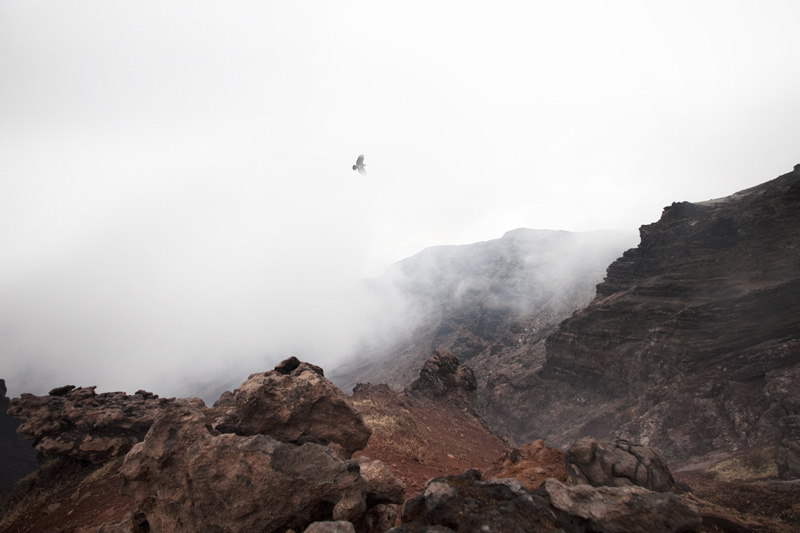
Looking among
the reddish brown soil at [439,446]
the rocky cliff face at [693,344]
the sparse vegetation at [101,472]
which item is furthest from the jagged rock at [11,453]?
the rocky cliff face at [693,344]

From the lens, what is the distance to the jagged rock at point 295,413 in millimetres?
7981

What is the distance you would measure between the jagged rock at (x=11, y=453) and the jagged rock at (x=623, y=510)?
79.1 metres

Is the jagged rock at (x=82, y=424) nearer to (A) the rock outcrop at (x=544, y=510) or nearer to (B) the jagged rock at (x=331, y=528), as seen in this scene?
(B) the jagged rock at (x=331, y=528)

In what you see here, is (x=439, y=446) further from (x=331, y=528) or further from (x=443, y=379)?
(x=443, y=379)

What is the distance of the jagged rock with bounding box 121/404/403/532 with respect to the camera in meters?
5.30

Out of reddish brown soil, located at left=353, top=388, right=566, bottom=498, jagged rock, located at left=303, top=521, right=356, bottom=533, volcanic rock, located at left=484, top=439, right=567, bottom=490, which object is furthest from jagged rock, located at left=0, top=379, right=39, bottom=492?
jagged rock, located at left=303, top=521, right=356, bottom=533

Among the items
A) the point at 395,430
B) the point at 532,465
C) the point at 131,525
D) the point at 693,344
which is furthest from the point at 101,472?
the point at 693,344

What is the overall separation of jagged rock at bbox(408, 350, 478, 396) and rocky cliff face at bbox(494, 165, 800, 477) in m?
20.8

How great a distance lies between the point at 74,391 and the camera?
59.1 ft

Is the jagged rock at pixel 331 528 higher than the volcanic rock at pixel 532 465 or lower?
higher

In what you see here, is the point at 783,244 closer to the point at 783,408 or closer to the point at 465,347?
the point at 783,408

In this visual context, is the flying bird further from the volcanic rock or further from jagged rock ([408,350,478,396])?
jagged rock ([408,350,478,396])

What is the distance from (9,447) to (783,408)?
333 ft

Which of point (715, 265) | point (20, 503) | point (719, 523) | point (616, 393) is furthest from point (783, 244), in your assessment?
point (20, 503)
